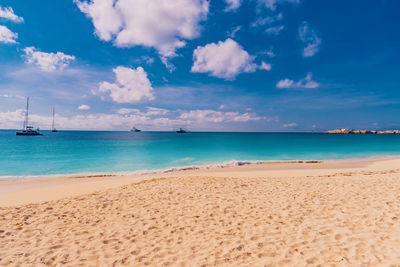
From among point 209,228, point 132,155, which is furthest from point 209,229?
point 132,155

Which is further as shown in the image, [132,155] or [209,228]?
[132,155]

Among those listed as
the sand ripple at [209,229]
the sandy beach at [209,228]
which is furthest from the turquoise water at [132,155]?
the sand ripple at [209,229]

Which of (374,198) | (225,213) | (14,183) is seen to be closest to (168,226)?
(225,213)

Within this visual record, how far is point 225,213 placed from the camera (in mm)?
8133

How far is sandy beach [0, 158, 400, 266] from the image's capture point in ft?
17.2

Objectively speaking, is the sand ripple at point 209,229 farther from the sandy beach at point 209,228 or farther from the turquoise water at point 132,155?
the turquoise water at point 132,155

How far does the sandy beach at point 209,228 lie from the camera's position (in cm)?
524

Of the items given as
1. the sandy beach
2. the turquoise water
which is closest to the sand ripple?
the sandy beach

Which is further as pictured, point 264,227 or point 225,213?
point 225,213

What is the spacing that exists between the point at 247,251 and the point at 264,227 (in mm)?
1599

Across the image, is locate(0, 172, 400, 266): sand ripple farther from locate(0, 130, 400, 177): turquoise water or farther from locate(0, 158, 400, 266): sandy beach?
locate(0, 130, 400, 177): turquoise water

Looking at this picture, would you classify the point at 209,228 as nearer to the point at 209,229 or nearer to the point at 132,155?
the point at 209,229

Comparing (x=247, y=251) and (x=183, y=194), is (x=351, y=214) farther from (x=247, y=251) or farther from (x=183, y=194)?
(x=183, y=194)

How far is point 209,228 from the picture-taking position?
6875 mm
